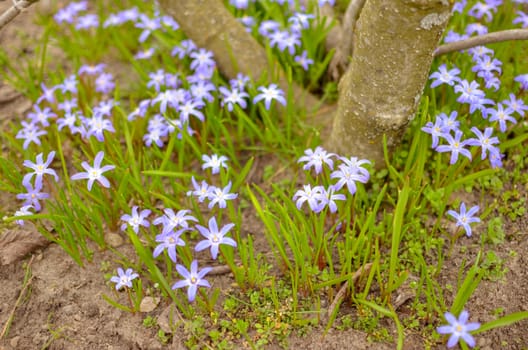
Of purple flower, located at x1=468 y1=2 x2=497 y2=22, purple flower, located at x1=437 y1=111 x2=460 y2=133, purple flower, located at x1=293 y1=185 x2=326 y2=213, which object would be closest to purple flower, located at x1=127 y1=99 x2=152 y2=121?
purple flower, located at x1=293 y1=185 x2=326 y2=213

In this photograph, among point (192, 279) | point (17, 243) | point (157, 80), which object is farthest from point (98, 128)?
point (192, 279)

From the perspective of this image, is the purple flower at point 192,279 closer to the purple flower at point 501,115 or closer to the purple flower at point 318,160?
the purple flower at point 318,160

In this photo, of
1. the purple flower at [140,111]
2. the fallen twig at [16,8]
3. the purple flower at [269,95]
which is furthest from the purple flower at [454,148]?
the fallen twig at [16,8]

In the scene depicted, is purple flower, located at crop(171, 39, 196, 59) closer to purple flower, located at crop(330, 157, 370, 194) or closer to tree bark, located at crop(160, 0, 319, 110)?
tree bark, located at crop(160, 0, 319, 110)

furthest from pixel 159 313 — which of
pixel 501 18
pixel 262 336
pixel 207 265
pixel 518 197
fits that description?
pixel 501 18

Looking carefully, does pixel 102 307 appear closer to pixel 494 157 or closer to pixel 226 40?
pixel 226 40

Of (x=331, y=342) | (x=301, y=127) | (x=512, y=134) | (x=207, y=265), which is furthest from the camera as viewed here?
(x=301, y=127)

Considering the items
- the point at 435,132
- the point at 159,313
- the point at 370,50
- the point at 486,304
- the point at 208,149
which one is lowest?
the point at 486,304

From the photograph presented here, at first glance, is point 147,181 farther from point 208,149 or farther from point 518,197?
point 518,197
